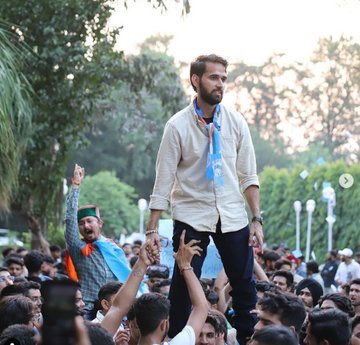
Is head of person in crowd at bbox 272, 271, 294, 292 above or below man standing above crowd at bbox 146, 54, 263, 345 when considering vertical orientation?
below

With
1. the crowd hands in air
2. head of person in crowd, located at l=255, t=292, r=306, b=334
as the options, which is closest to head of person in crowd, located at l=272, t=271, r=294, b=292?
the crowd hands in air

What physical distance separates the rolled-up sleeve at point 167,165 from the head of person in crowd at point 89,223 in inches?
106

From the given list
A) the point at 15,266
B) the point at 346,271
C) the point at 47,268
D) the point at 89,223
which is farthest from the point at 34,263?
the point at 346,271

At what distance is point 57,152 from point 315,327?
13.4m

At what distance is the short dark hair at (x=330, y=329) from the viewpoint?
6.25 m

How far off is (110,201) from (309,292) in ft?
138

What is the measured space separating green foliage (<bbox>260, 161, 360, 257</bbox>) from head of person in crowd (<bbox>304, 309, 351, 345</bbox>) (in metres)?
28.9

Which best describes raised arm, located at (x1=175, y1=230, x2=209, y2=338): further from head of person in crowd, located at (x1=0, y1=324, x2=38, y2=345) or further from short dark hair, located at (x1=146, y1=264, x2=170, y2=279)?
short dark hair, located at (x1=146, y1=264, x2=170, y2=279)

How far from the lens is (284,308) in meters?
6.60

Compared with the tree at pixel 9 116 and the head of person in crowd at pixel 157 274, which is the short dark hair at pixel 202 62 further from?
the tree at pixel 9 116

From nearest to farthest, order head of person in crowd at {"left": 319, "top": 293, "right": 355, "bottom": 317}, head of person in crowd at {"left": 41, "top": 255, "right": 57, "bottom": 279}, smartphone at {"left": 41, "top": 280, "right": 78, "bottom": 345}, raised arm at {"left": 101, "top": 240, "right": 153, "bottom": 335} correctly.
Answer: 1. smartphone at {"left": 41, "top": 280, "right": 78, "bottom": 345}
2. raised arm at {"left": 101, "top": 240, "right": 153, "bottom": 335}
3. head of person in crowd at {"left": 319, "top": 293, "right": 355, "bottom": 317}
4. head of person in crowd at {"left": 41, "top": 255, "right": 57, "bottom": 279}

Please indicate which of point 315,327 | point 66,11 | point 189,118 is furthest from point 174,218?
point 66,11

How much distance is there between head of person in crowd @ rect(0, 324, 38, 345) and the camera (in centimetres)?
548

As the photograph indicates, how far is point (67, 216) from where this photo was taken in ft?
29.2
